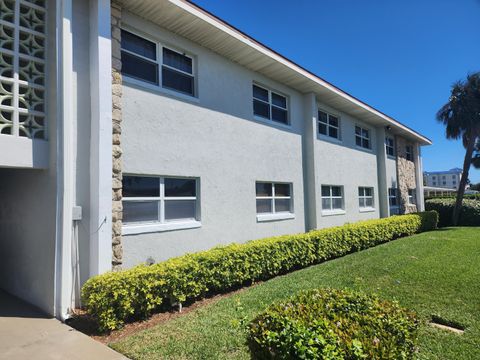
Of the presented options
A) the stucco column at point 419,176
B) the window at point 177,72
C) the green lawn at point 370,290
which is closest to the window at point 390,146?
the stucco column at point 419,176

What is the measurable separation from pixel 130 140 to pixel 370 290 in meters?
6.12

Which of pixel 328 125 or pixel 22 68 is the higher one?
pixel 328 125

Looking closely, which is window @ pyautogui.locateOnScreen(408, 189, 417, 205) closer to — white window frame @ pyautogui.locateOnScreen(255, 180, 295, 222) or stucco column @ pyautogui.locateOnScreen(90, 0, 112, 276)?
white window frame @ pyautogui.locateOnScreen(255, 180, 295, 222)

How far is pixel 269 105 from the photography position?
1205 centimetres

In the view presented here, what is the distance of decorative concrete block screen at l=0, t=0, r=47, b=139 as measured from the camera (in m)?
5.83

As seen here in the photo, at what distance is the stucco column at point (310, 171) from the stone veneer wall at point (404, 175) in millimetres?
10789

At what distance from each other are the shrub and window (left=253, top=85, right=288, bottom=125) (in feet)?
27.9

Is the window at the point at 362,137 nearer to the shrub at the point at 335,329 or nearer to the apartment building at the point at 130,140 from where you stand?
the apartment building at the point at 130,140

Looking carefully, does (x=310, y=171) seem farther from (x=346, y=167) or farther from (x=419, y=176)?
(x=419, y=176)

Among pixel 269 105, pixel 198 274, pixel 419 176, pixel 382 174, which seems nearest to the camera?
pixel 198 274

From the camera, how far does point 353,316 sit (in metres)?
3.44

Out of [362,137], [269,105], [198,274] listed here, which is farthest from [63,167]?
[362,137]

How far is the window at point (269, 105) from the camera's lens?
37.9 feet

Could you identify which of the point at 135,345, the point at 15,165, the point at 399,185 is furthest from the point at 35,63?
the point at 399,185
